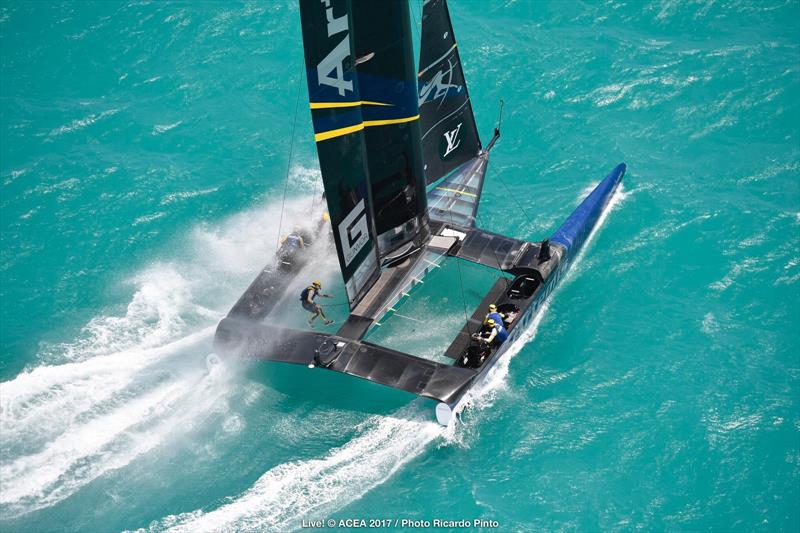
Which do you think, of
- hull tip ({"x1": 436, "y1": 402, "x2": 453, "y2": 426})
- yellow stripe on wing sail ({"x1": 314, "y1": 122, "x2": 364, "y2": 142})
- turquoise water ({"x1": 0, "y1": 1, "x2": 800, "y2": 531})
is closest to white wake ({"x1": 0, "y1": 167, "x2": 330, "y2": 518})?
turquoise water ({"x1": 0, "y1": 1, "x2": 800, "y2": 531})

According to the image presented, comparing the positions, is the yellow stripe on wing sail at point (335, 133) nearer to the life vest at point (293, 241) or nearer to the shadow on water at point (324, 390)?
the life vest at point (293, 241)

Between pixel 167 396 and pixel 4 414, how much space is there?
339 centimetres

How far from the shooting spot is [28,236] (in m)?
23.3

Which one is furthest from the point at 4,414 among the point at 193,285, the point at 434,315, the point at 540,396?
the point at 540,396

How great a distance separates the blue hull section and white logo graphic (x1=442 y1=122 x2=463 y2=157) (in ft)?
12.4

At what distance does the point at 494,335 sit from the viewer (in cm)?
1870

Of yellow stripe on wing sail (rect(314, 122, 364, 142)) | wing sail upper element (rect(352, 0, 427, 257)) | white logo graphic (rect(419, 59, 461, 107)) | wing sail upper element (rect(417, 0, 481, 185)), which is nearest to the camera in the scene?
yellow stripe on wing sail (rect(314, 122, 364, 142))

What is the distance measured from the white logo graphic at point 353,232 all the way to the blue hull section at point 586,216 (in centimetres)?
532

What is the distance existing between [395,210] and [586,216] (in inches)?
216

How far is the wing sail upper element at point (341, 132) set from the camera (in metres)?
15.4

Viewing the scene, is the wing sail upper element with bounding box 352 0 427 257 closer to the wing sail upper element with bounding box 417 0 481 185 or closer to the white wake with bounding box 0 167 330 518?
the wing sail upper element with bounding box 417 0 481 185

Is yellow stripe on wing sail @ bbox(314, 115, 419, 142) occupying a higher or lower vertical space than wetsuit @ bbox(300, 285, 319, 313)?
higher

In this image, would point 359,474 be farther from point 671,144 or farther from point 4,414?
point 671,144

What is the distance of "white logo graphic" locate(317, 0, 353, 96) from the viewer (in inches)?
607
